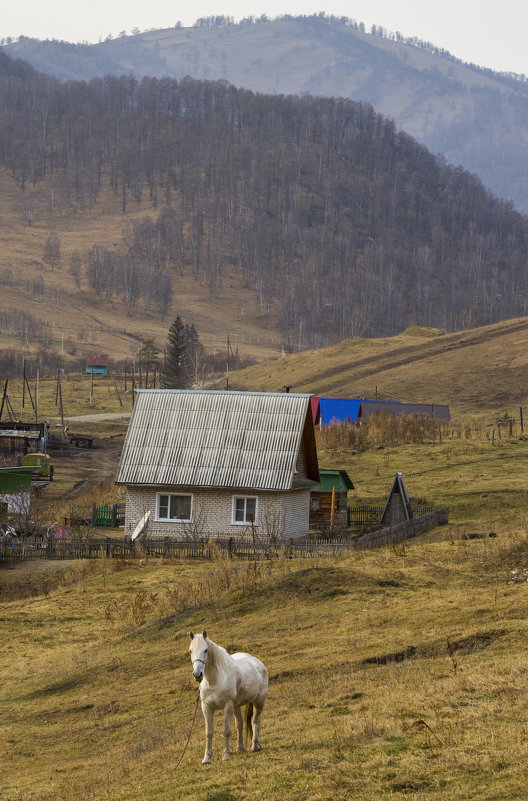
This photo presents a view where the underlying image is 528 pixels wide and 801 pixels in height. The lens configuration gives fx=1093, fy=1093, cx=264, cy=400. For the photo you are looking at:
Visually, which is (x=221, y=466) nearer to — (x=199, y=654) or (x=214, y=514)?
(x=214, y=514)

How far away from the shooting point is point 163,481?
38.5 metres

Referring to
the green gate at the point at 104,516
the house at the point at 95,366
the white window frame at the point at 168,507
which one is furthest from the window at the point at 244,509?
the house at the point at 95,366

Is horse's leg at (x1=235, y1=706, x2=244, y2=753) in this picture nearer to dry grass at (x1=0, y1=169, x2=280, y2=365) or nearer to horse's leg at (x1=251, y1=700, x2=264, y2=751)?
horse's leg at (x1=251, y1=700, x2=264, y2=751)

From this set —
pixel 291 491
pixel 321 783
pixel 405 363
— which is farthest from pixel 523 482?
pixel 405 363

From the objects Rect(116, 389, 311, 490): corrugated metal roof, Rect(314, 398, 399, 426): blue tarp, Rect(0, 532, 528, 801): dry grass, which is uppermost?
Rect(314, 398, 399, 426): blue tarp

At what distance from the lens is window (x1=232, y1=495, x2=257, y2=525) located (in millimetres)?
38375

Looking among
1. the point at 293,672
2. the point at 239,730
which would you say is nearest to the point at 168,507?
the point at 293,672

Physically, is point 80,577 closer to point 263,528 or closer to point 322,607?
point 263,528

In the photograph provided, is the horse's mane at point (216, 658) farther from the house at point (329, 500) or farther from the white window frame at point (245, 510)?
the house at point (329, 500)

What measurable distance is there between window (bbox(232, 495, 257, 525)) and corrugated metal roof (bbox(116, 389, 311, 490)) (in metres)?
0.73

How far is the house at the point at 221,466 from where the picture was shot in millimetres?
38250

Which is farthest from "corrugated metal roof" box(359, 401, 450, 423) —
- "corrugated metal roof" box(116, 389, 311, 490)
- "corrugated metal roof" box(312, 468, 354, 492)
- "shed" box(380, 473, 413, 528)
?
"shed" box(380, 473, 413, 528)

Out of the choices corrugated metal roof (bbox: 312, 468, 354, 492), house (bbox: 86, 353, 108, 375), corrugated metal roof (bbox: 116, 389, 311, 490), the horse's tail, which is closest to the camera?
the horse's tail

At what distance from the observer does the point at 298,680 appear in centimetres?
1683
